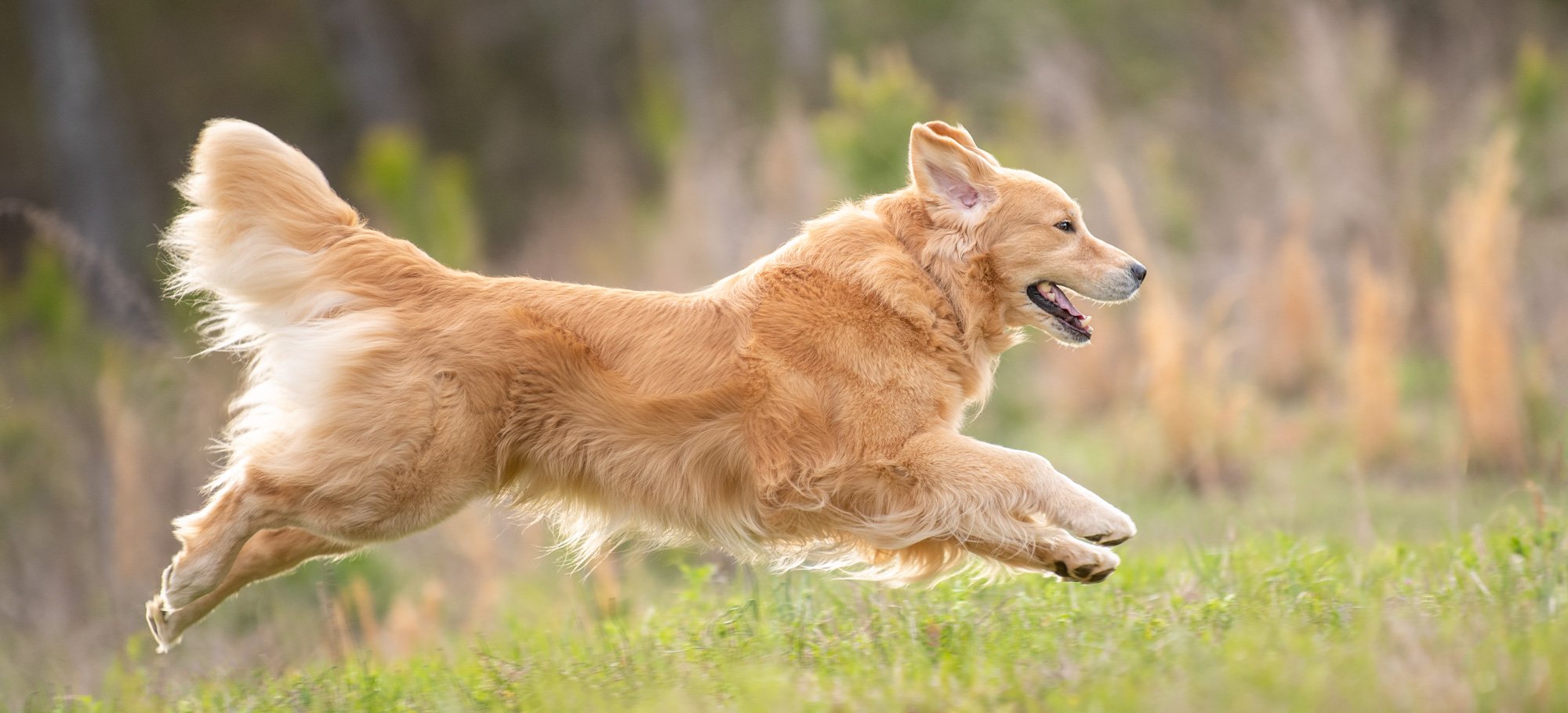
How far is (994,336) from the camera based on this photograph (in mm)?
5730

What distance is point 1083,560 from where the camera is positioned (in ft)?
16.2

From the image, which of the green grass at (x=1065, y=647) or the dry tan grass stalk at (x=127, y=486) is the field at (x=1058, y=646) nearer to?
the green grass at (x=1065, y=647)

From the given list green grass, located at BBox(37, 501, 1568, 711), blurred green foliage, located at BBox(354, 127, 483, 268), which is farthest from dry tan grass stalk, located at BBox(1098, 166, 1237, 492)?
blurred green foliage, located at BBox(354, 127, 483, 268)

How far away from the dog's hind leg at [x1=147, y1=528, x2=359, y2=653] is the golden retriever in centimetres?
1

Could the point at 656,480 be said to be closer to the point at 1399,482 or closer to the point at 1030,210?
the point at 1030,210

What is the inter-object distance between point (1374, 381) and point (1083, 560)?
700 cm

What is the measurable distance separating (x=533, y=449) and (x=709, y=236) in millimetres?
9306

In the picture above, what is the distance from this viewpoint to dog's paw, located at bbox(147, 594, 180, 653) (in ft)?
17.4

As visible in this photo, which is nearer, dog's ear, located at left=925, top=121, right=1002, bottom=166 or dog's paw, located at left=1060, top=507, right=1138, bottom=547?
dog's paw, located at left=1060, top=507, right=1138, bottom=547

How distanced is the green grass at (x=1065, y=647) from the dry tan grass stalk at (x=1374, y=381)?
4.67 meters

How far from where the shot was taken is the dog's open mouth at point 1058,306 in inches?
225

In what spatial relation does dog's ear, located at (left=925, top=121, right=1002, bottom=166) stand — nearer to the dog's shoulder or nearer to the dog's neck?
the dog's neck

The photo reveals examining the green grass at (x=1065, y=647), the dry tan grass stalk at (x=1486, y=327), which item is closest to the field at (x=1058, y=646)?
the green grass at (x=1065, y=647)

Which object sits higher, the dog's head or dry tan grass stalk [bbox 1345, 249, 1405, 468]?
dry tan grass stalk [bbox 1345, 249, 1405, 468]
